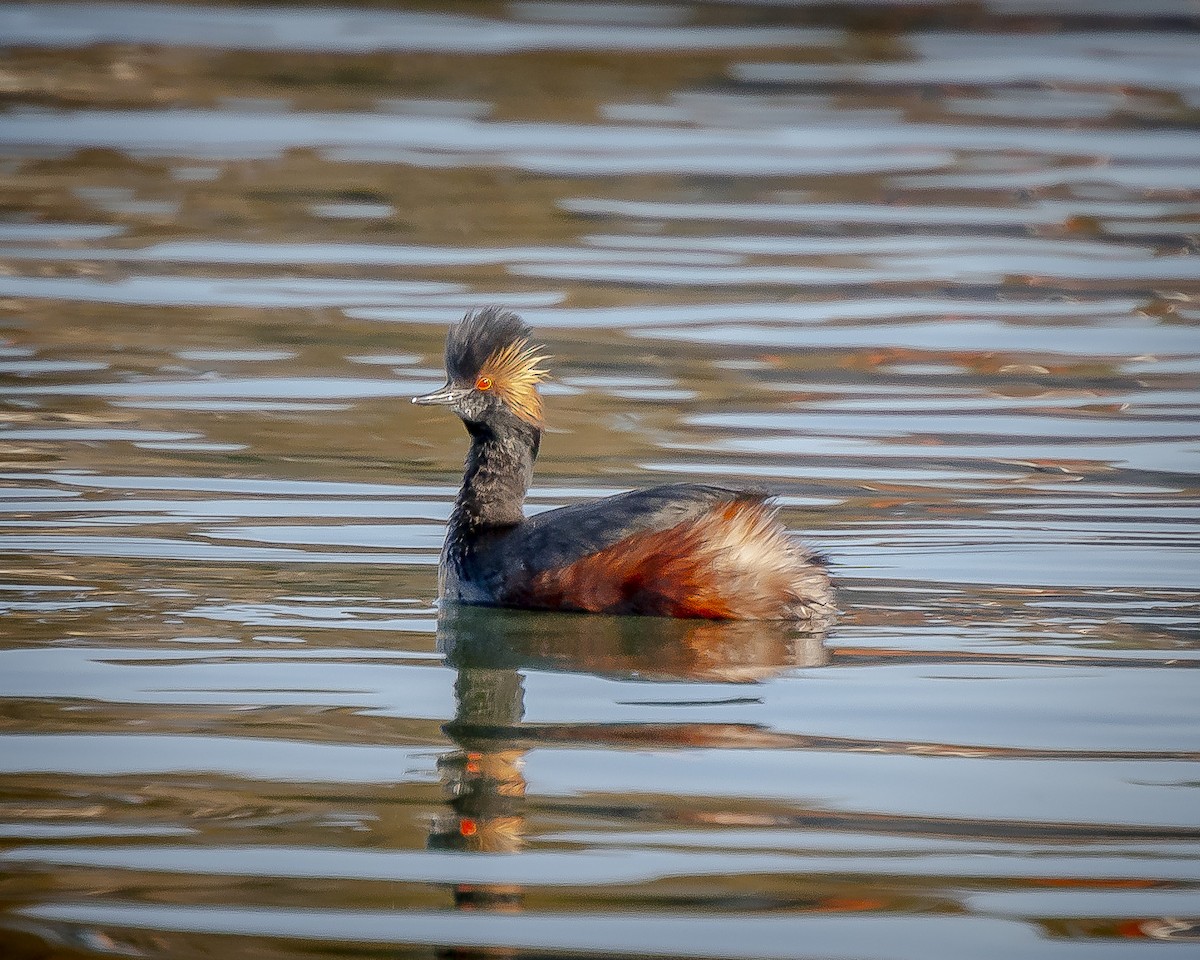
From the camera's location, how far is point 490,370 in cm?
750

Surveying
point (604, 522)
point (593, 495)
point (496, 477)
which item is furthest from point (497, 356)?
point (593, 495)

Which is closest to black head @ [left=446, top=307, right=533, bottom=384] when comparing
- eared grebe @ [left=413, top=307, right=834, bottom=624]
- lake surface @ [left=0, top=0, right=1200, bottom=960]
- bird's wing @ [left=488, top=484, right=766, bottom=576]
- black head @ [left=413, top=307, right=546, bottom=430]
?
black head @ [left=413, top=307, right=546, bottom=430]

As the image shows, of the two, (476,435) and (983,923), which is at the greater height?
(476,435)

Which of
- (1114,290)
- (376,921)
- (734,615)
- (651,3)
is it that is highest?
(651,3)

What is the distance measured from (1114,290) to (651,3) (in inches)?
509

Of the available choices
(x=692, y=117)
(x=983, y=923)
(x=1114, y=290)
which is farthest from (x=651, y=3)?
(x=983, y=923)

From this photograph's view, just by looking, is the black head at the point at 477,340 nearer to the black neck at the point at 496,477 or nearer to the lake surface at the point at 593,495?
the black neck at the point at 496,477

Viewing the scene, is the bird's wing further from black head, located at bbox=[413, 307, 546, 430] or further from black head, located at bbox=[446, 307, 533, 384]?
black head, located at bbox=[446, 307, 533, 384]

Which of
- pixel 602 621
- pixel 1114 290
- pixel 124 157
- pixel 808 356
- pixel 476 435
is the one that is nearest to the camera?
pixel 602 621

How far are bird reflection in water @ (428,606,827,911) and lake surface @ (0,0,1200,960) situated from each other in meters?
0.02

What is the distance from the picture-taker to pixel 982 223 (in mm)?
15328

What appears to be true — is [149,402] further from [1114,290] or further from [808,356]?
[1114,290]

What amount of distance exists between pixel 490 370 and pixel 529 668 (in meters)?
1.47

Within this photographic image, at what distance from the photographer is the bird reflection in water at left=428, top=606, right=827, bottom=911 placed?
507 cm
